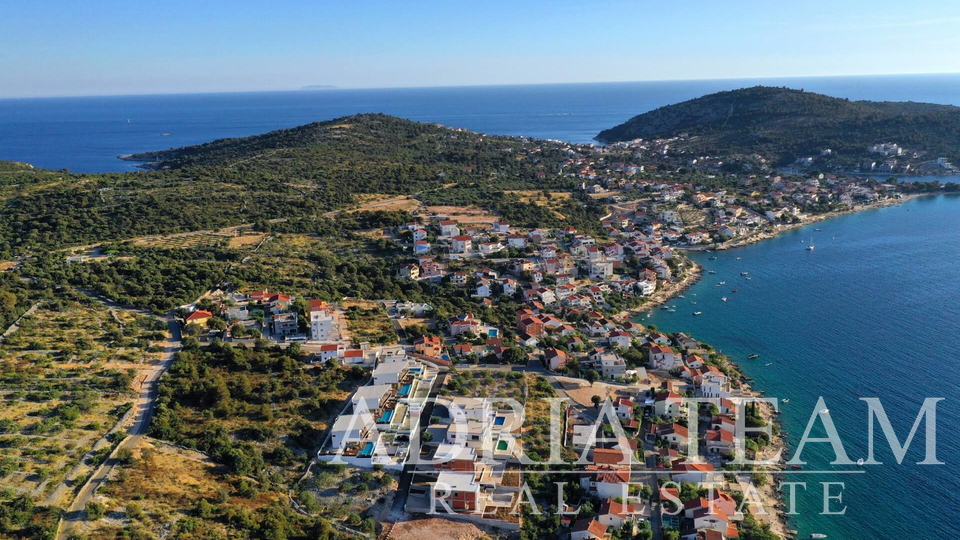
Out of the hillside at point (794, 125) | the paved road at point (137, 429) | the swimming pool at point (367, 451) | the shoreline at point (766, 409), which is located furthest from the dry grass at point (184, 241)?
the hillside at point (794, 125)

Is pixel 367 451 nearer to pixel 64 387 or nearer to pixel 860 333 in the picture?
pixel 64 387

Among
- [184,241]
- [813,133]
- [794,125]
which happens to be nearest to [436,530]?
[184,241]

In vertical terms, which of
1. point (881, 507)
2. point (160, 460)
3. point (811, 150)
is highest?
point (811, 150)

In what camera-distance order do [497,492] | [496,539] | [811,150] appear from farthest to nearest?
[811,150] → [497,492] → [496,539]

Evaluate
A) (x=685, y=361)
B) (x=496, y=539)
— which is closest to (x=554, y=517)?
(x=496, y=539)

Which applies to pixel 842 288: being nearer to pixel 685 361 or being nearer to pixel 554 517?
pixel 685 361

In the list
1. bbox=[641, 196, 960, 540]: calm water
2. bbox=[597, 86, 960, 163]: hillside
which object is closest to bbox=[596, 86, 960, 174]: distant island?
bbox=[597, 86, 960, 163]: hillside

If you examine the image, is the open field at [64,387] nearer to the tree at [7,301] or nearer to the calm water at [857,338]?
the tree at [7,301]

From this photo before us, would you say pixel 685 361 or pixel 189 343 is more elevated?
pixel 189 343
